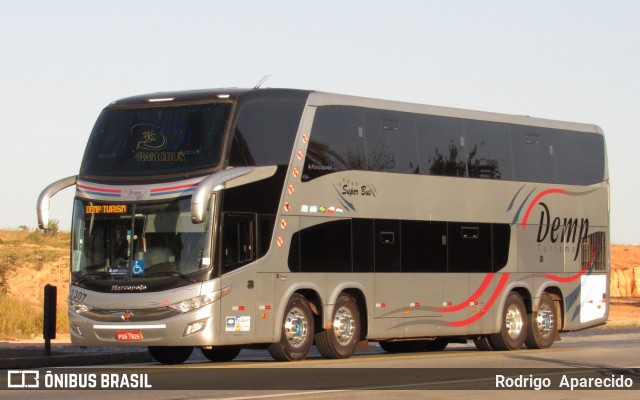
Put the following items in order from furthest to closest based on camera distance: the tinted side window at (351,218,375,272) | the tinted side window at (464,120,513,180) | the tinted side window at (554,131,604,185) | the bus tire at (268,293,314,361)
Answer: the tinted side window at (554,131,604,185)
the tinted side window at (464,120,513,180)
the tinted side window at (351,218,375,272)
the bus tire at (268,293,314,361)

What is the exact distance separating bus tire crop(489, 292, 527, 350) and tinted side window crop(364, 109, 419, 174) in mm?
4160

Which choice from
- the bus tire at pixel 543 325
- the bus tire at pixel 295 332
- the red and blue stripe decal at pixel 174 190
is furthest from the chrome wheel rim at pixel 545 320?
the red and blue stripe decal at pixel 174 190

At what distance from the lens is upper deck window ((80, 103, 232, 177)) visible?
71.1ft

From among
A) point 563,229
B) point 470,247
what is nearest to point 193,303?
point 470,247

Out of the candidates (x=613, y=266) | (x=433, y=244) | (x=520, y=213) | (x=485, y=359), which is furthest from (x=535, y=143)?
(x=613, y=266)

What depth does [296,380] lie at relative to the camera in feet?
60.2

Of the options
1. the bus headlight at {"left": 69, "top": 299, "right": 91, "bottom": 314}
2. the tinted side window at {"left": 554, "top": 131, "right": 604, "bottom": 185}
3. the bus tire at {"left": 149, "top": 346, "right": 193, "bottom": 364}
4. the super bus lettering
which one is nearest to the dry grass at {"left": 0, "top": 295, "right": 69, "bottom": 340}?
the bus tire at {"left": 149, "top": 346, "right": 193, "bottom": 364}

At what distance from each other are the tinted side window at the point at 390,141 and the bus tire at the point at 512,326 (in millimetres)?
4160

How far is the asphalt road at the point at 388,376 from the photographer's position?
16219 mm

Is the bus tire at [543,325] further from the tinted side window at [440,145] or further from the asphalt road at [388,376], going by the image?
the tinted side window at [440,145]

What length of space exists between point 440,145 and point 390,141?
1521mm

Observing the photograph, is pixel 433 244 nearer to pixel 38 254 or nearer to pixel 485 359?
pixel 485 359

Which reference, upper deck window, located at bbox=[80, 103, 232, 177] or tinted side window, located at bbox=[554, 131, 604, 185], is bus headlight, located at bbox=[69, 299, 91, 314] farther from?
tinted side window, located at bbox=[554, 131, 604, 185]

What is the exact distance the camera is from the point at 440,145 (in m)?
26.0
